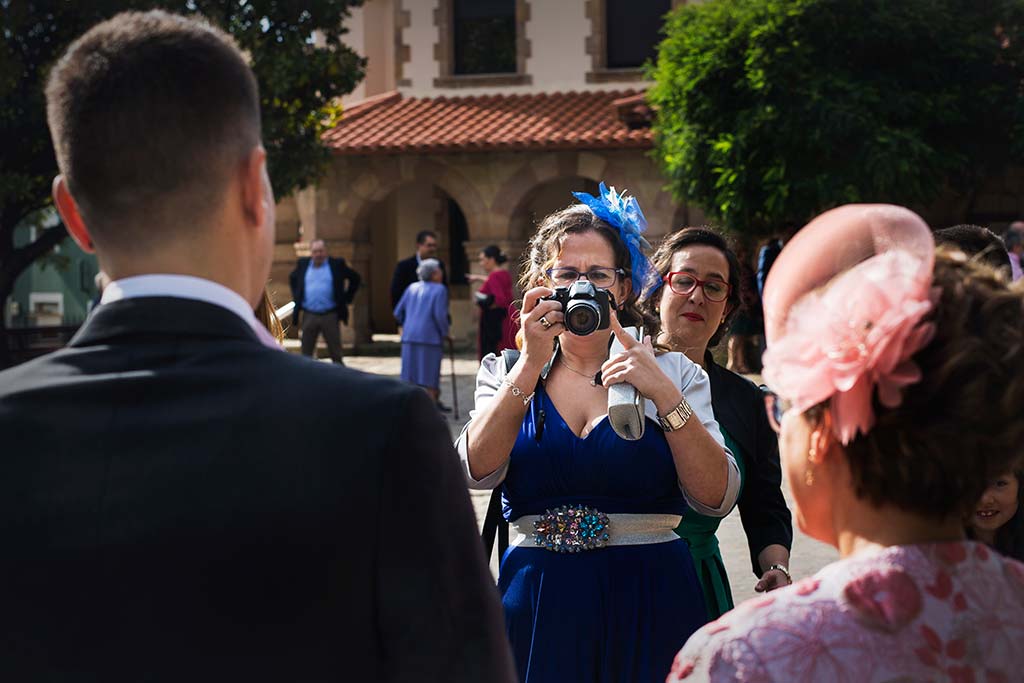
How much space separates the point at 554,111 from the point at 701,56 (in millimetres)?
6091

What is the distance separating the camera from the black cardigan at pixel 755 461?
12.0 feet

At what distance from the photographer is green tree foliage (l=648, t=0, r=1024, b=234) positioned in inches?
616

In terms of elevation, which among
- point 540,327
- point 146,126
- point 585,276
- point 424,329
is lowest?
point 424,329

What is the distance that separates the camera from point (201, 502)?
4.58 feet

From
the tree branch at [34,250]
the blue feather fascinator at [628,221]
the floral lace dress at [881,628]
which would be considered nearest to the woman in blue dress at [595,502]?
the blue feather fascinator at [628,221]

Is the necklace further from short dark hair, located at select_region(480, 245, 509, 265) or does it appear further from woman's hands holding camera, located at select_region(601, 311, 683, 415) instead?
short dark hair, located at select_region(480, 245, 509, 265)

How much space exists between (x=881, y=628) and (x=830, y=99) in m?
15.0

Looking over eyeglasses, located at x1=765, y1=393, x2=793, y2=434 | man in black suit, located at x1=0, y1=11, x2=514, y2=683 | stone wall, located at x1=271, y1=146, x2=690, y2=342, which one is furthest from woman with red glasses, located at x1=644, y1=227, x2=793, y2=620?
stone wall, located at x1=271, y1=146, x2=690, y2=342

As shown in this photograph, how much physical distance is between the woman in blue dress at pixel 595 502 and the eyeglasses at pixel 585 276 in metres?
0.18

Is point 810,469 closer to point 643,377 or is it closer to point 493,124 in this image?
point 643,377

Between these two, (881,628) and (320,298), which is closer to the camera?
(881,628)

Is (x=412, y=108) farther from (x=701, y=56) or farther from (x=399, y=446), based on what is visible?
(x=399, y=446)

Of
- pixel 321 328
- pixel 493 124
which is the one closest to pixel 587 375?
pixel 321 328

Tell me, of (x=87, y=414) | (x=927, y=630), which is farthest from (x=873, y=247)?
(x=87, y=414)
